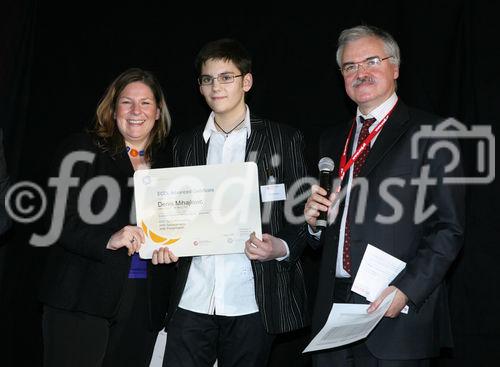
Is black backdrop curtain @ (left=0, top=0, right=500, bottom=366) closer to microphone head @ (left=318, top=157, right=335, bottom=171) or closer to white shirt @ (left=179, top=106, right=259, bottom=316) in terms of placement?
white shirt @ (left=179, top=106, right=259, bottom=316)

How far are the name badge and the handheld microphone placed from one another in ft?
1.00

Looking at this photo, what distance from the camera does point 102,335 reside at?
9.27 feet

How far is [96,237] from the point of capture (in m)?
2.82

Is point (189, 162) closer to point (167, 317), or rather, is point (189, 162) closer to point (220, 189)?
point (220, 189)

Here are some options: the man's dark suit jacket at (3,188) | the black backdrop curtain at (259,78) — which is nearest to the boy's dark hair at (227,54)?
the black backdrop curtain at (259,78)

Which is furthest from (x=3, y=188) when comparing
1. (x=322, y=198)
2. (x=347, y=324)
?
(x=347, y=324)

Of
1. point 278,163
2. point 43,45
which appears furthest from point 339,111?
point 43,45

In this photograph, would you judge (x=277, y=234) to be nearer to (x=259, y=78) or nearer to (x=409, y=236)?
(x=409, y=236)

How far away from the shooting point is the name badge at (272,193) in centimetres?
292

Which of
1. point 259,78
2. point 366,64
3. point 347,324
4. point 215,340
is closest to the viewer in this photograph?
point 347,324

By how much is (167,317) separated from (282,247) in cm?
68

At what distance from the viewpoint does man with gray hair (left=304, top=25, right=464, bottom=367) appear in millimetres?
2422

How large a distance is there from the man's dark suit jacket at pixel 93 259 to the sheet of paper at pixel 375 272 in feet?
3.39

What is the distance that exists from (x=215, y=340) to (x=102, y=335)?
0.55 m
